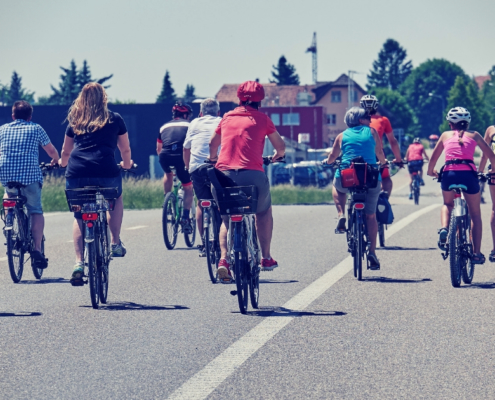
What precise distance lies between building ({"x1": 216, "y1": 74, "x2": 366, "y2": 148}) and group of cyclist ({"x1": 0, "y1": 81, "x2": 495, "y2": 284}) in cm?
10540

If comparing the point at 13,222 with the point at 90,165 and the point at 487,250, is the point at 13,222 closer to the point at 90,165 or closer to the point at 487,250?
the point at 90,165

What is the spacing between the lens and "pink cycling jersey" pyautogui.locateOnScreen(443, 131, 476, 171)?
32.1ft

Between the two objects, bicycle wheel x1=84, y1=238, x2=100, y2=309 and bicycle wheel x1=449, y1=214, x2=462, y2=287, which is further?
bicycle wheel x1=449, y1=214, x2=462, y2=287

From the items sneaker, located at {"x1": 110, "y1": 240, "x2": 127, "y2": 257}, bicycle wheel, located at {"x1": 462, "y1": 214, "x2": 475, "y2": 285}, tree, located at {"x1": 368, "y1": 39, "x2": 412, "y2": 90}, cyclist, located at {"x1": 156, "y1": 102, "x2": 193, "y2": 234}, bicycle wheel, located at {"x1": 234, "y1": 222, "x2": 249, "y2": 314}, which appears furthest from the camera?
tree, located at {"x1": 368, "y1": 39, "x2": 412, "y2": 90}

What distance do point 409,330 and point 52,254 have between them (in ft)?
22.9

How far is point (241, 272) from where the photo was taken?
7.73 m

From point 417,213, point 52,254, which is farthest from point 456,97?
point 52,254

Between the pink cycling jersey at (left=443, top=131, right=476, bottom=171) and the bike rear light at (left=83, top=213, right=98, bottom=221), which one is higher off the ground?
the pink cycling jersey at (left=443, top=131, right=476, bottom=171)

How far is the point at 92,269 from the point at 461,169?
373 cm

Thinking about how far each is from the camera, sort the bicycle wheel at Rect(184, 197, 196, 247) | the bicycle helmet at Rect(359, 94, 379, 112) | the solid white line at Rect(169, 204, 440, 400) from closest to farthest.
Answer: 1. the solid white line at Rect(169, 204, 440, 400)
2. the bicycle helmet at Rect(359, 94, 379, 112)
3. the bicycle wheel at Rect(184, 197, 196, 247)

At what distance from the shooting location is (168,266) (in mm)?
11586

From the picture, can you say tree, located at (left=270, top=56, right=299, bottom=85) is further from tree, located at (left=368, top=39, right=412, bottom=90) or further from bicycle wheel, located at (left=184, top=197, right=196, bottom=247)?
bicycle wheel, located at (left=184, top=197, right=196, bottom=247)

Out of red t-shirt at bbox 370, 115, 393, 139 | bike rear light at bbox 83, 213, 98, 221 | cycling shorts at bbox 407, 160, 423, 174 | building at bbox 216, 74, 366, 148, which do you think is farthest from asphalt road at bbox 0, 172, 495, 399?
building at bbox 216, 74, 366, 148

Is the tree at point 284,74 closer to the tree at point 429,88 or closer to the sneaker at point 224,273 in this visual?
the tree at point 429,88
